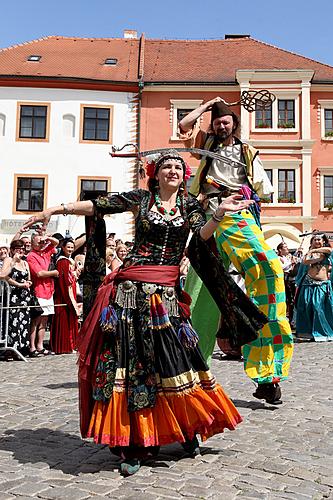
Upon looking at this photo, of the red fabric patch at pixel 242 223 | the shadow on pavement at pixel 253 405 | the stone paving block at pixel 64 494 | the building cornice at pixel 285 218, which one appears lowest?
the stone paving block at pixel 64 494

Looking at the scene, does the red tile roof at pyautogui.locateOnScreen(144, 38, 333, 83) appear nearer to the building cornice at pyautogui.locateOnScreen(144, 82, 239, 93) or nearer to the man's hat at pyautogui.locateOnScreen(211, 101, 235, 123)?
the building cornice at pyautogui.locateOnScreen(144, 82, 239, 93)

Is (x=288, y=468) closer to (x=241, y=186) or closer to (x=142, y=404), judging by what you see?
(x=142, y=404)

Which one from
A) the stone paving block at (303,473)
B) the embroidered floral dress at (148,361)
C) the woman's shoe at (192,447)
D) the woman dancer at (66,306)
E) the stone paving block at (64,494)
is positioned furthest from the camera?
the woman dancer at (66,306)

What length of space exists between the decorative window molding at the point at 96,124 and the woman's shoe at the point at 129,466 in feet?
83.3

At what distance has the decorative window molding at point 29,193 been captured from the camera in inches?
1078

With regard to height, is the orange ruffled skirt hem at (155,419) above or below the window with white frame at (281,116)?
below

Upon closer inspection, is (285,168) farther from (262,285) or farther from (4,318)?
(262,285)

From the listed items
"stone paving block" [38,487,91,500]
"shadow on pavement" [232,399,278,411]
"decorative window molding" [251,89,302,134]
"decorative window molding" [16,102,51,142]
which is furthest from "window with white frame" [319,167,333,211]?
"stone paving block" [38,487,91,500]

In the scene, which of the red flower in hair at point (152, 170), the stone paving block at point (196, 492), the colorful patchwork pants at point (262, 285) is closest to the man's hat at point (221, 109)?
the colorful patchwork pants at point (262, 285)

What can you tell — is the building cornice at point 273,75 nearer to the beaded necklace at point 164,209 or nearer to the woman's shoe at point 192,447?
the beaded necklace at point 164,209

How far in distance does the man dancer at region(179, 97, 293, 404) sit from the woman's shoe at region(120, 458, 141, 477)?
4.84 ft

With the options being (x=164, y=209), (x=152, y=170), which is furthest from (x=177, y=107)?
(x=164, y=209)

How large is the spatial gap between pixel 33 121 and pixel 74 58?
4.77 meters

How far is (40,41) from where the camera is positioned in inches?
1272
